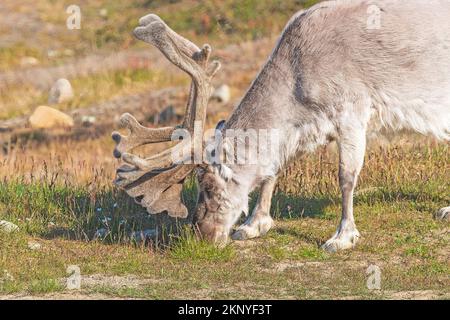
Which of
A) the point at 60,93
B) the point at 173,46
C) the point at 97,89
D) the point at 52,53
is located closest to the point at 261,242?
the point at 173,46

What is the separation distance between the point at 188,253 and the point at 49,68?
2143 cm

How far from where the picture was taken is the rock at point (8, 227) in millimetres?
11289

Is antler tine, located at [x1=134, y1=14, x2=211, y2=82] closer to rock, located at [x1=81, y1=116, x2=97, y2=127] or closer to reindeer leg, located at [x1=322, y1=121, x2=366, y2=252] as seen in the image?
reindeer leg, located at [x1=322, y1=121, x2=366, y2=252]

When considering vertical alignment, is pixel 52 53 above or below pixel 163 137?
below

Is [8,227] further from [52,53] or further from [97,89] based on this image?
[52,53]

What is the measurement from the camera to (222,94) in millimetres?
25344

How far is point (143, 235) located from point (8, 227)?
4.98ft

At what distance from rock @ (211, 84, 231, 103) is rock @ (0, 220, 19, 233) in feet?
46.6

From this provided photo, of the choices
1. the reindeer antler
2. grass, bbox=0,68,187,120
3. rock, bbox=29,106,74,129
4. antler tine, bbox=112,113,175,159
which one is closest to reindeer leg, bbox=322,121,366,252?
the reindeer antler

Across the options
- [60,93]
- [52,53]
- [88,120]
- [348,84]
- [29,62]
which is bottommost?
[88,120]

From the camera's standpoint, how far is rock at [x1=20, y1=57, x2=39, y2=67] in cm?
3141

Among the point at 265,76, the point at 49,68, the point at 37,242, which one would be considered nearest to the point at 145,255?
the point at 37,242

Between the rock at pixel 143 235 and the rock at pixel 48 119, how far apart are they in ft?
42.4

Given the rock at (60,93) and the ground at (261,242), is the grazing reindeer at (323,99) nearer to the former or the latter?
the ground at (261,242)
